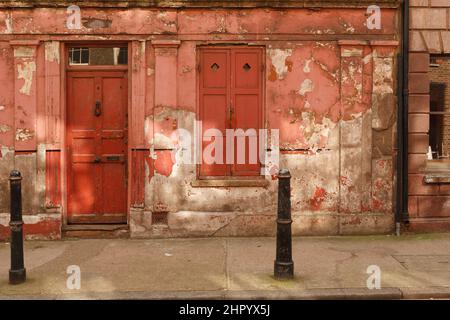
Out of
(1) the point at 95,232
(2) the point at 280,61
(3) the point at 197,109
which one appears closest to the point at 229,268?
(1) the point at 95,232

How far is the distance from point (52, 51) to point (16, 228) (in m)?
3.51

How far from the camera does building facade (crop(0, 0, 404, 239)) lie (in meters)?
8.55

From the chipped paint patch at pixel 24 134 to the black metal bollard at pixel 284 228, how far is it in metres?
4.49

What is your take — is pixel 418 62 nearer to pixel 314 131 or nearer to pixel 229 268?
pixel 314 131

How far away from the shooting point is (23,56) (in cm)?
850

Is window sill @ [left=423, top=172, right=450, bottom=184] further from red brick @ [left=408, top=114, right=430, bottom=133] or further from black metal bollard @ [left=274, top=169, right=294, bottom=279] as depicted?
black metal bollard @ [left=274, top=169, right=294, bottom=279]

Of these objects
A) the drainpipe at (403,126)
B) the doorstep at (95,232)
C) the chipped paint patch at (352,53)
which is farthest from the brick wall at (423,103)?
the doorstep at (95,232)

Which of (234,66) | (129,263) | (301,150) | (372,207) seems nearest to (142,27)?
(234,66)

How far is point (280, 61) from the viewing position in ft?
28.3

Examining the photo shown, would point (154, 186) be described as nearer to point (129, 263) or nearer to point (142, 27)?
point (129, 263)

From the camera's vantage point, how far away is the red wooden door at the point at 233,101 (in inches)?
343

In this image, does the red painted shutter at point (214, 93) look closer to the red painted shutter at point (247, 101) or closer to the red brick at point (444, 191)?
the red painted shutter at point (247, 101)
